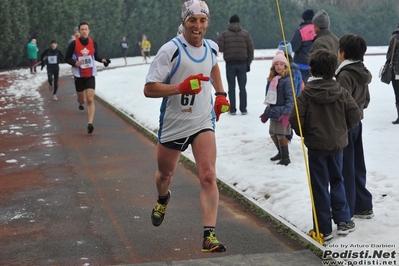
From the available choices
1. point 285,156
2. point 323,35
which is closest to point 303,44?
point 323,35

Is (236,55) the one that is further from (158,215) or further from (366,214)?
(158,215)

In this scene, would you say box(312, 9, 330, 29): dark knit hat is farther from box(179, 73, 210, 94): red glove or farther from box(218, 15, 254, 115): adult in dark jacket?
box(179, 73, 210, 94): red glove

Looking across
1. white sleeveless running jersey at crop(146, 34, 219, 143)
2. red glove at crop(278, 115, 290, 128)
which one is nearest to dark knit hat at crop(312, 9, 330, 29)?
red glove at crop(278, 115, 290, 128)

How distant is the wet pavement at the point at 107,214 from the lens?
6148 mm

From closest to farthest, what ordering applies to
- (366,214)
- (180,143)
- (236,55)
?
(180,143) → (366,214) → (236,55)

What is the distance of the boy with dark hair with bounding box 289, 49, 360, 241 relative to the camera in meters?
6.17

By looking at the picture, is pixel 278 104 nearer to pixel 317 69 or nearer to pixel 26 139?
pixel 317 69

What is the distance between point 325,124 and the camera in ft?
20.3

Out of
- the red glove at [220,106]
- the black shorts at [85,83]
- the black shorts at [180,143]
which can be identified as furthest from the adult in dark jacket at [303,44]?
the black shorts at [180,143]

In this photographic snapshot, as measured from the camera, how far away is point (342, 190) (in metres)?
6.39

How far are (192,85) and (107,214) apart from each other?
263 cm

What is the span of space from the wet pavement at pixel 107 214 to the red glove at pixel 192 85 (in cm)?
146

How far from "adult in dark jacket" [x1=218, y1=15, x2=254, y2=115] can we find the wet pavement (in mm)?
2910

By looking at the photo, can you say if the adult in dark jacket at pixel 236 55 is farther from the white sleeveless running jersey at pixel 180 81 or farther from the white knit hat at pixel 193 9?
the white knit hat at pixel 193 9
